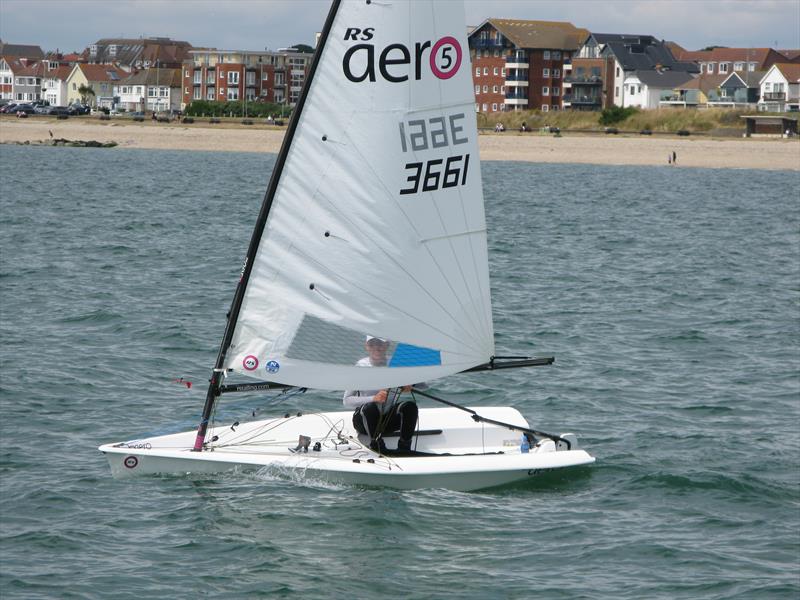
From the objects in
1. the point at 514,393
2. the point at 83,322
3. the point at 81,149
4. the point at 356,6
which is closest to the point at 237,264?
the point at 83,322

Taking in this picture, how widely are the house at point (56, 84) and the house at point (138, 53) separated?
9119 mm

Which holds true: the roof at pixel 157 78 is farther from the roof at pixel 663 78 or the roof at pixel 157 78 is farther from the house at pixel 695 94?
the house at pixel 695 94

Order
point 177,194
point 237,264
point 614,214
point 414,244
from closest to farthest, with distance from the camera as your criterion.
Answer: point 414,244 → point 237,264 → point 614,214 → point 177,194

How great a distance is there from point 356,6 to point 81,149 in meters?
87.6

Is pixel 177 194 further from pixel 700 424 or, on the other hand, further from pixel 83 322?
pixel 700 424

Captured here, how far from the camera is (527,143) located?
9275 centimetres

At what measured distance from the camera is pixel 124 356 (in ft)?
64.8

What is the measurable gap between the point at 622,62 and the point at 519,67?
1149cm

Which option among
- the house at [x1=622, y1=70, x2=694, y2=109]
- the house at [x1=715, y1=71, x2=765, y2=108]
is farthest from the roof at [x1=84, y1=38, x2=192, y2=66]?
the house at [x1=715, y1=71, x2=765, y2=108]

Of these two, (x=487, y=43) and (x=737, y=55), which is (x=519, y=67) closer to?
(x=487, y=43)

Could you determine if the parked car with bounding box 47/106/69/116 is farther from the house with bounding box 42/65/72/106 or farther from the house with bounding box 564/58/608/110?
the house with bounding box 564/58/608/110

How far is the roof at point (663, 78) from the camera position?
13288cm

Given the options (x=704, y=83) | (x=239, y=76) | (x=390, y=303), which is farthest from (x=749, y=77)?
(x=390, y=303)

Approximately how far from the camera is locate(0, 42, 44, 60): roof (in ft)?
617
